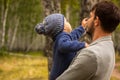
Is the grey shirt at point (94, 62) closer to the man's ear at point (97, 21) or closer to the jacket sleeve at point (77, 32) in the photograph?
the man's ear at point (97, 21)

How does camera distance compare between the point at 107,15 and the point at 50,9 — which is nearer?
the point at 107,15

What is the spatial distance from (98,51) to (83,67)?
169 millimetres

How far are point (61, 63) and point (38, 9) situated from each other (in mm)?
51164

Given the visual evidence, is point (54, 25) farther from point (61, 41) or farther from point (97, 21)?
point (97, 21)

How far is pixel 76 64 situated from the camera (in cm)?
337

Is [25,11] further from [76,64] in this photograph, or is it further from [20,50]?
[76,64]

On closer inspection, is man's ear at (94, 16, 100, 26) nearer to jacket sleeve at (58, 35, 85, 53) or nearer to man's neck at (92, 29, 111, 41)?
man's neck at (92, 29, 111, 41)

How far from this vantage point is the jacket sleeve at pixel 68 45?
3.89 m

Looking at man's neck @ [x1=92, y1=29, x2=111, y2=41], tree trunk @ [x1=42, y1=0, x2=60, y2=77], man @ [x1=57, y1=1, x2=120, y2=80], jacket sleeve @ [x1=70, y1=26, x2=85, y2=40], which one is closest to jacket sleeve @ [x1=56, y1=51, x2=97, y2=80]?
man @ [x1=57, y1=1, x2=120, y2=80]

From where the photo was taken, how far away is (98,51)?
338 centimetres

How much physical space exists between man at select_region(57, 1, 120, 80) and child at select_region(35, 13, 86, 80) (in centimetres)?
35

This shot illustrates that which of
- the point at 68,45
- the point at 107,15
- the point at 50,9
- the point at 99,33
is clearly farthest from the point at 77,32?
the point at 50,9

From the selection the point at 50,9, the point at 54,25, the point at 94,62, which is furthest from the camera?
the point at 50,9

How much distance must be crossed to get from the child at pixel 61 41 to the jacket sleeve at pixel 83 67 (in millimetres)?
495
